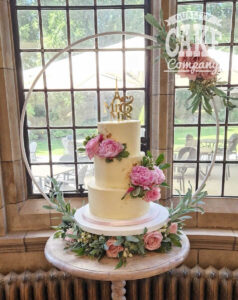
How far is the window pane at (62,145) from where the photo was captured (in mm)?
1674

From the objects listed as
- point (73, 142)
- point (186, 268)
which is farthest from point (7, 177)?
point (186, 268)

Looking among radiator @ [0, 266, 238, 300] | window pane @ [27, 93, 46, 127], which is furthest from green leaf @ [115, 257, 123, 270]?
window pane @ [27, 93, 46, 127]

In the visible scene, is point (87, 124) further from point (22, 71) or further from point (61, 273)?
point (61, 273)

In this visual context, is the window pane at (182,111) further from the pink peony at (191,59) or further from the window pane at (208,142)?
the pink peony at (191,59)

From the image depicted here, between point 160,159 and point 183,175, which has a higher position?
point 160,159

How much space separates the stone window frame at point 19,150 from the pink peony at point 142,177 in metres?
0.52

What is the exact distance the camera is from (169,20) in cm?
141

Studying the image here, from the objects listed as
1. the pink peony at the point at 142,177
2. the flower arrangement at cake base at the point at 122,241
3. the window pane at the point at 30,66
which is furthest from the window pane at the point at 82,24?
the flower arrangement at cake base at the point at 122,241

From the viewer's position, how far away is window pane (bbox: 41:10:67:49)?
5.08 feet

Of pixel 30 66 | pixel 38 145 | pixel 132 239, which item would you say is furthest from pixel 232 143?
pixel 30 66

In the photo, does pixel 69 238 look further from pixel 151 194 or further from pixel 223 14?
pixel 223 14

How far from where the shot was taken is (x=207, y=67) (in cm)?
103

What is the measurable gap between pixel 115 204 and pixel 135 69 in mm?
881

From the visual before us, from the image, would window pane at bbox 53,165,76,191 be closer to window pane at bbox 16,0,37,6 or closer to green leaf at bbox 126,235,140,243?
green leaf at bbox 126,235,140,243
